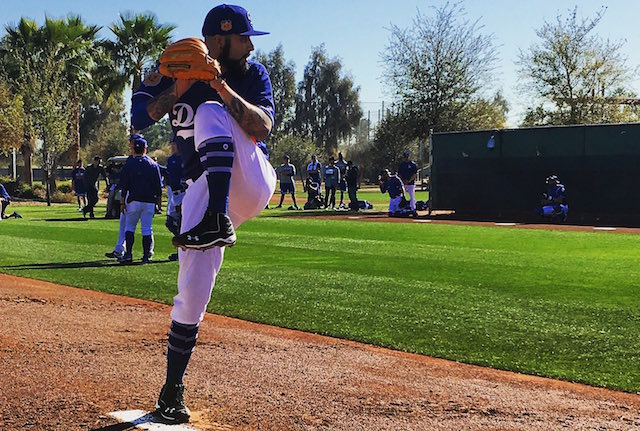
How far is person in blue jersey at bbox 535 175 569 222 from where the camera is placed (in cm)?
1990

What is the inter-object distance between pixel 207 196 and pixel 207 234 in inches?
8.8

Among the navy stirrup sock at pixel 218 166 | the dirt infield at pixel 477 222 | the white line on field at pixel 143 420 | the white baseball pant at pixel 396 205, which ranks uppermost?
the navy stirrup sock at pixel 218 166

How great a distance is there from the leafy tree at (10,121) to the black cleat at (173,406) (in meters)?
34.5

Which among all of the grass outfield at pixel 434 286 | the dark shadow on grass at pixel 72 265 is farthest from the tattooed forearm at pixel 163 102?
the dark shadow on grass at pixel 72 265

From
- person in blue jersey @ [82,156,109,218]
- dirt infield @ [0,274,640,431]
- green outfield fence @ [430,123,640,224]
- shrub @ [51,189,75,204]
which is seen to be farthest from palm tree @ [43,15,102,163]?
dirt infield @ [0,274,640,431]

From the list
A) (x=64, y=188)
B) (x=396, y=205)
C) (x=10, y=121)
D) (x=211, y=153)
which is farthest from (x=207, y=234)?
(x=64, y=188)

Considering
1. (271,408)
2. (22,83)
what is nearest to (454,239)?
(271,408)

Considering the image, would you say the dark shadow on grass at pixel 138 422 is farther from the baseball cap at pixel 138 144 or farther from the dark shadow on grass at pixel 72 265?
the baseball cap at pixel 138 144

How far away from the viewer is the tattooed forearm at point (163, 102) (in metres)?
3.47

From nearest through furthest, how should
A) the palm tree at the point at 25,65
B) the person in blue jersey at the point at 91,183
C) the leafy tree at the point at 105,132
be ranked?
the person in blue jersey at the point at 91,183, the palm tree at the point at 25,65, the leafy tree at the point at 105,132

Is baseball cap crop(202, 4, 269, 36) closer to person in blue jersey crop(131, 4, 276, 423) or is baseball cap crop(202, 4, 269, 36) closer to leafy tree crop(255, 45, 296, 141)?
person in blue jersey crop(131, 4, 276, 423)

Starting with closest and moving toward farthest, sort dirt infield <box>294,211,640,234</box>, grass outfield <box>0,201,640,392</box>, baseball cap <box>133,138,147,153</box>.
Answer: grass outfield <box>0,201,640,392</box> → baseball cap <box>133,138,147,153</box> → dirt infield <box>294,211,640,234</box>

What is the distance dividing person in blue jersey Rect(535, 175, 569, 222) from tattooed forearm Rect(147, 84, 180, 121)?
58.5 ft

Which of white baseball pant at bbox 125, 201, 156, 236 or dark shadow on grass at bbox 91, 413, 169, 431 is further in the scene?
white baseball pant at bbox 125, 201, 156, 236
